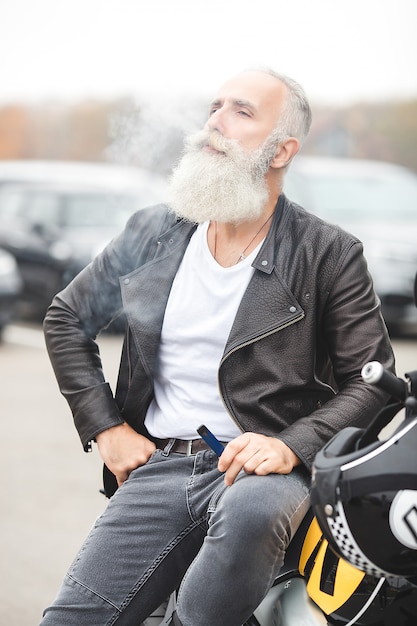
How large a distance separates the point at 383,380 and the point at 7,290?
8.11 metres

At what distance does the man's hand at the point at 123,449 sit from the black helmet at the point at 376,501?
0.77 metres

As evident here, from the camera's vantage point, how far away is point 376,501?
148 cm

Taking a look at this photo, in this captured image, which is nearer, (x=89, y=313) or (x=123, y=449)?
(x=123, y=449)

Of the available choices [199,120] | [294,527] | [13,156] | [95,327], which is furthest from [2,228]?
[13,156]

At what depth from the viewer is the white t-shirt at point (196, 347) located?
215cm

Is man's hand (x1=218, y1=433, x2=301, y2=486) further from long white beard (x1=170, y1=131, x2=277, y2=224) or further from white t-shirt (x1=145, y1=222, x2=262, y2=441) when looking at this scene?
long white beard (x1=170, y1=131, x2=277, y2=224)

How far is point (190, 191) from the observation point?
2311 millimetres

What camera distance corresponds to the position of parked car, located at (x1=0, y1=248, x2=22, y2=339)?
9.23 m

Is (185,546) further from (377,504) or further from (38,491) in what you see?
(38,491)

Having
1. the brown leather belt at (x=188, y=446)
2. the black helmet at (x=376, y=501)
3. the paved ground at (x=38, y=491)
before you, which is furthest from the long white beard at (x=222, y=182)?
the paved ground at (x=38, y=491)

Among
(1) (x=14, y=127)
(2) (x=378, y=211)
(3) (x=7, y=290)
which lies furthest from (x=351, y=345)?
(1) (x=14, y=127)

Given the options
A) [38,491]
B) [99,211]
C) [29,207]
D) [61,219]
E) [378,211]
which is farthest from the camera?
[29,207]

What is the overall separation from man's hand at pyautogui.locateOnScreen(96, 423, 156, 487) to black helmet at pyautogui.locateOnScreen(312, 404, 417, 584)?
30.4 inches

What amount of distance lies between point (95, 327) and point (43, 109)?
20611mm
